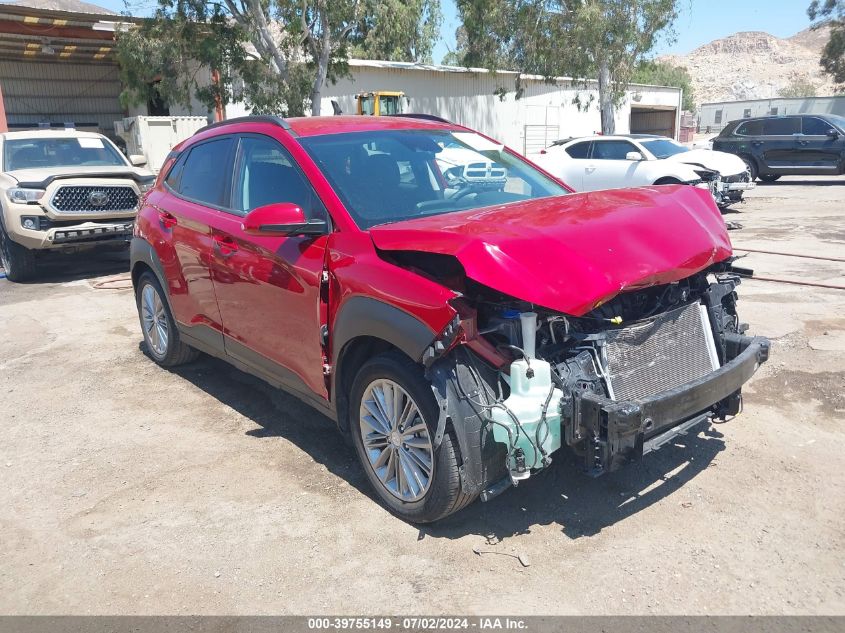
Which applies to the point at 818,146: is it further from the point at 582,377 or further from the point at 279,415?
the point at 582,377

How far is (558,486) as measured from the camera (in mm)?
3709

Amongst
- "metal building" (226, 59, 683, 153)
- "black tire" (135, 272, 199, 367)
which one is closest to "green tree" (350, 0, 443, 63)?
"metal building" (226, 59, 683, 153)

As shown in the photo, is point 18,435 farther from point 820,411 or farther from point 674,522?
point 820,411

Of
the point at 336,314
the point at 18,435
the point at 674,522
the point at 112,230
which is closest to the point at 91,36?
the point at 112,230

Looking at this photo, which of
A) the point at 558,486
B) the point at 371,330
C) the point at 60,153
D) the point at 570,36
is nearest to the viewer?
the point at 371,330

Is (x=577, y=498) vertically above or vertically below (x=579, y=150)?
below

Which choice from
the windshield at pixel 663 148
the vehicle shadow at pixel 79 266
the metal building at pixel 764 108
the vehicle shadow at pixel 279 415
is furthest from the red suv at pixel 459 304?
the metal building at pixel 764 108

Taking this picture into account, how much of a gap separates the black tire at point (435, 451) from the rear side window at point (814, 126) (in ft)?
62.8

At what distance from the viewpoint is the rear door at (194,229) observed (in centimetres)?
467

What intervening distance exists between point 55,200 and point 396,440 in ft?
26.3

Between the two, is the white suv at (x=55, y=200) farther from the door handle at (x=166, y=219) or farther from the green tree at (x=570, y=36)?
the green tree at (x=570, y=36)

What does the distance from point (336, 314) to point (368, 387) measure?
41 cm

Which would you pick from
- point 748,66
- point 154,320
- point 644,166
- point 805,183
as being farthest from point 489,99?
point 748,66

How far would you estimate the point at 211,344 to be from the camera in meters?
4.91
